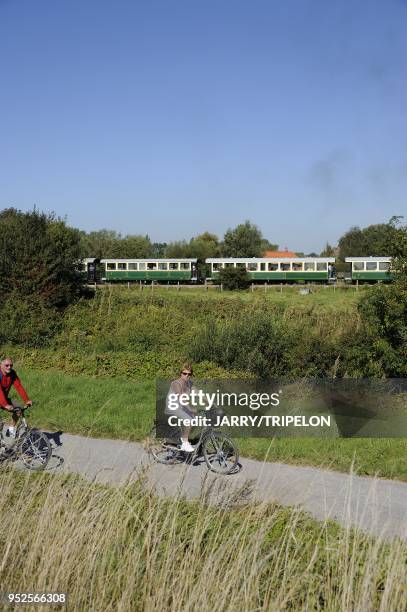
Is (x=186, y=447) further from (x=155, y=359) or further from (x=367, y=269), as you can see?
(x=367, y=269)

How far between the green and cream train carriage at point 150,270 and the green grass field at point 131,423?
115ft

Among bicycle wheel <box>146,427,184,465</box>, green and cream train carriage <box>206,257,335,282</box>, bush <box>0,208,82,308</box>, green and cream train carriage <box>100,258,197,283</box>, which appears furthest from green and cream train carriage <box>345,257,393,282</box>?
bicycle wheel <box>146,427,184,465</box>

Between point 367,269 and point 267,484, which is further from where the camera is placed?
point 367,269

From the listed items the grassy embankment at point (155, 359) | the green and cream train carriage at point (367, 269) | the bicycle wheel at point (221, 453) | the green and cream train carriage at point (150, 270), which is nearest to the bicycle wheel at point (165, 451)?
the bicycle wheel at point (221, 453)

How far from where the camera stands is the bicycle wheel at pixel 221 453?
27.5 ft

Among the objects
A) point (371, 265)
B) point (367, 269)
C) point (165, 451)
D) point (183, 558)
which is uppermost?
point (371, 265)

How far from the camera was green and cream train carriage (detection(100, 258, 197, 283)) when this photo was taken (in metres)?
52.1

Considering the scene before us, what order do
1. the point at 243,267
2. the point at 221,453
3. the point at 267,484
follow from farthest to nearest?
1. the point at 243,267
2. the point at 221,453
3. the point at 267,484

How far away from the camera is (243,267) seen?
4822 cm

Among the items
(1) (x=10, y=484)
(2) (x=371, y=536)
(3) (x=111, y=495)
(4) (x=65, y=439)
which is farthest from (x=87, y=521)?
(4) (x=65, y=439)

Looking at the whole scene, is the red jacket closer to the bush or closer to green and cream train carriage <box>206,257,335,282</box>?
the bush

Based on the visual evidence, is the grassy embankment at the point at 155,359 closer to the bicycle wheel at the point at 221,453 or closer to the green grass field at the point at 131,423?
the green grass field at the point at 131,423

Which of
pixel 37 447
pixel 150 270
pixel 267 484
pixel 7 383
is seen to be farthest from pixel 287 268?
pixel 267 484

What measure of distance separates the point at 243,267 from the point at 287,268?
14.4 feet
